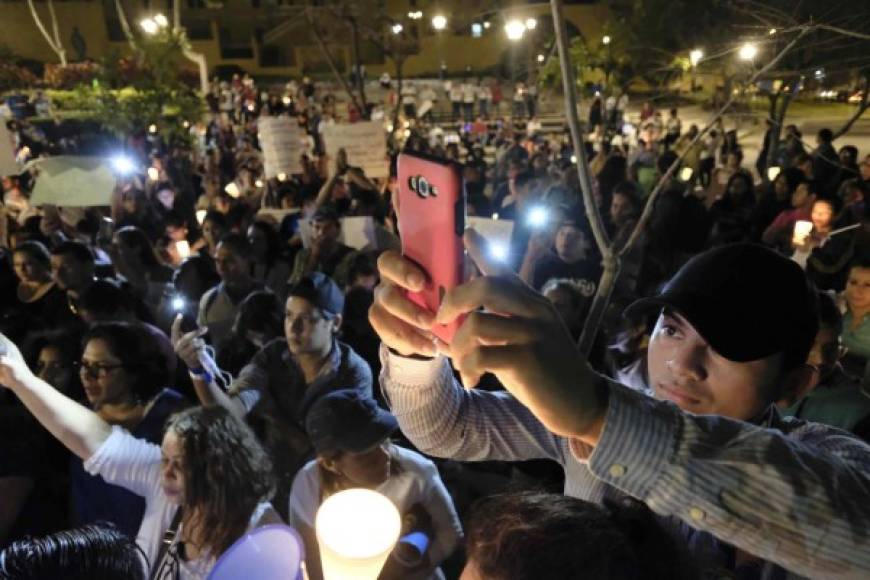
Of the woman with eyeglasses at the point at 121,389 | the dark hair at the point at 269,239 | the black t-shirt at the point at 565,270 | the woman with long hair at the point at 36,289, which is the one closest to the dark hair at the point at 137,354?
the woman with eyeglasses at the point at 121,389

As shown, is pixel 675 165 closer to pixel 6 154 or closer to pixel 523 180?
pixel 523 180

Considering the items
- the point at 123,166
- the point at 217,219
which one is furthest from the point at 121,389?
A: the point at 123,166

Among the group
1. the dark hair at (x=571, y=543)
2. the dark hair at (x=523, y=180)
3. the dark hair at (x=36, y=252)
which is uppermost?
the dark hair at (x=571, y=543)

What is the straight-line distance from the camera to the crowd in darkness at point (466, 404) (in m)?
0.87

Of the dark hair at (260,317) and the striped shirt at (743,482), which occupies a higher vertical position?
the striped shirt at (743,482)

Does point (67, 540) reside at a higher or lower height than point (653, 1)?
lower

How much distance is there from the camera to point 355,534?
3.61ft

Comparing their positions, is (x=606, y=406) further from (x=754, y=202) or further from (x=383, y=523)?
(x=754, y=202)

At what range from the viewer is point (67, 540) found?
5.44ft

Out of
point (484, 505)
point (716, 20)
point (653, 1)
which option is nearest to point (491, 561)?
point (484, 505)

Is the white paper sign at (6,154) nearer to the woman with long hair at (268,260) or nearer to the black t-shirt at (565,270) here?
the woman with long hair at (268,260)

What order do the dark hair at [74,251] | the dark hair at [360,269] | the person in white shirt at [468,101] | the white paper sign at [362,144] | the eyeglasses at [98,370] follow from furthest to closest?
the person in white shirt at [468,101], the white paper sign at [362,144], the dark hair at [360,269], the dark hair at [74,251], the eyeglasses at [98,370]

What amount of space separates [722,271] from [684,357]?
7.6 inches

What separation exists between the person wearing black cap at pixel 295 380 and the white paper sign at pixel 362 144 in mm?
4093
